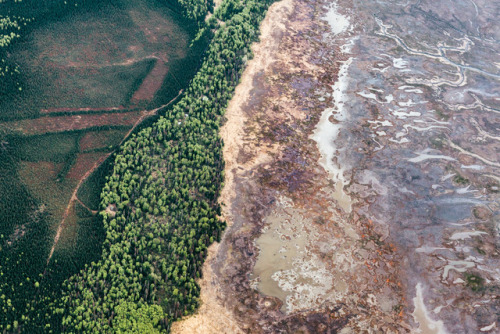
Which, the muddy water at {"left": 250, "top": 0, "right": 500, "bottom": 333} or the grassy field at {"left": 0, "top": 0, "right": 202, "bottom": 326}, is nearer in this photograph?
the grassy field at {"left": 0, "top": 0, "right": 202, "bottom": 326}

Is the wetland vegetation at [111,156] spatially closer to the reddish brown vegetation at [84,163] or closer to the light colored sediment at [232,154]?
the reddish brown vegetation at [84,163]

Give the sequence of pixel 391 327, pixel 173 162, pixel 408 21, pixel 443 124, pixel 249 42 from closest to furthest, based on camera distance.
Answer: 1. pixel 391 327
2. pixel 173 162
3. pixel 443 124
4. pixel 249 42
5. pixel 408 21

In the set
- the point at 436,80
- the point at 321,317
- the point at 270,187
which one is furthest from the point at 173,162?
the point at 436,80

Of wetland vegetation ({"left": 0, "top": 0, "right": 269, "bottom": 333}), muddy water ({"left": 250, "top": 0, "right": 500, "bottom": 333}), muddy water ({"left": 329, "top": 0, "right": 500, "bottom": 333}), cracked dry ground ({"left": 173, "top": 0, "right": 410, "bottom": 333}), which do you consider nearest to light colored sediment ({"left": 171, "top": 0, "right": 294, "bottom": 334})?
cracked dry ground ({"left": 173, "top": 0, "right": 410, "bottom": 333})

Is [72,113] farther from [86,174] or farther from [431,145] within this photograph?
[431,145]

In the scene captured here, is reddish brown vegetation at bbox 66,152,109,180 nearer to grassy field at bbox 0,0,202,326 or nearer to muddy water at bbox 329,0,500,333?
grassy field at bbox 0,0,202,326

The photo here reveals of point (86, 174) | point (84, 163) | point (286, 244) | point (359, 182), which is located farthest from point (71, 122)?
point (359, 182)

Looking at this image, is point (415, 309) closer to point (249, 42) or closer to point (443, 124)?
point (443, 124)
